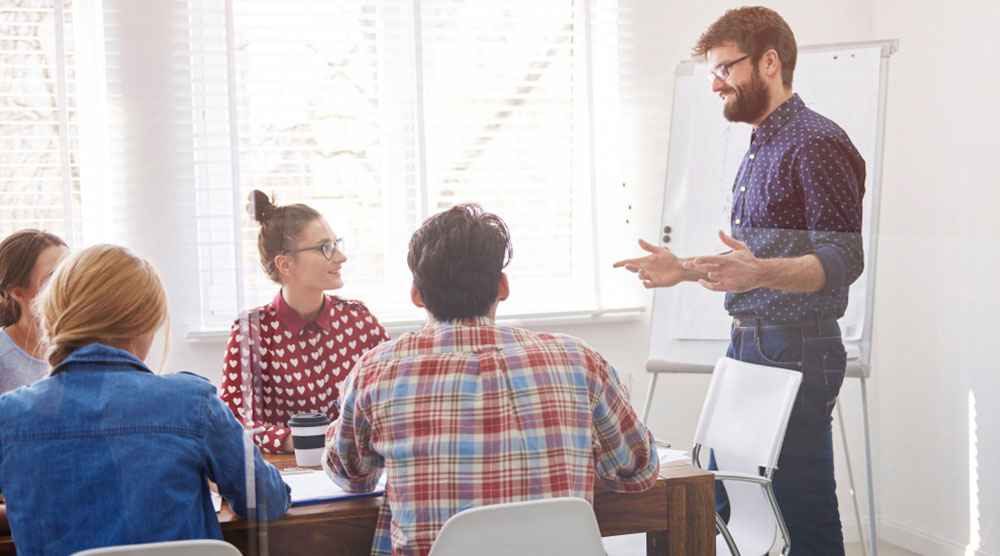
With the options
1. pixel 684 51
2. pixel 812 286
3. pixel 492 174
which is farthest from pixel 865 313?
pixel 492 174

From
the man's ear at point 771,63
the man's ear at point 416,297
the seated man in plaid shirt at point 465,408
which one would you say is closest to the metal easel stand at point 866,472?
the man's ear at point 771,63

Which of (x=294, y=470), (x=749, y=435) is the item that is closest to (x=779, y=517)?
(x=749, y=435)

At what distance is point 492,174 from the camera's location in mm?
2477

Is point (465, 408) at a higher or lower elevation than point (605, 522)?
higher

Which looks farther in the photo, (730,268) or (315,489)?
(730,268)

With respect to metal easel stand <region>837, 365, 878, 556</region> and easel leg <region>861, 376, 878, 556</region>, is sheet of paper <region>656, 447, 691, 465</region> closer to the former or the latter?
metal easel stand <region>837, 365, 878, 556</region>

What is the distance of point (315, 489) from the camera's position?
1525 millimetres

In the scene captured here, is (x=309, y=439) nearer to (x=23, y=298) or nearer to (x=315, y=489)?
(x=315, y=489)

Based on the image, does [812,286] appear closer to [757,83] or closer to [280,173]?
[757,83]

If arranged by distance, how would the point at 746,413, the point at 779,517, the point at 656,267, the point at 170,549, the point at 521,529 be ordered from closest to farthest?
the point at 170,549, the point at 521,529, the point at 779,517, the point at 746,413, the point at 656,267

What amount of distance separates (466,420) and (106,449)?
1.73 feet

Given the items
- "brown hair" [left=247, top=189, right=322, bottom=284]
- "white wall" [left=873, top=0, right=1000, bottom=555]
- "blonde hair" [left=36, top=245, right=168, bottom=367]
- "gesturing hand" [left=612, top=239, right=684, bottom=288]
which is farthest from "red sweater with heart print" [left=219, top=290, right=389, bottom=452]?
"white wall" [left=873, top=0, right=1000, bottom=555]

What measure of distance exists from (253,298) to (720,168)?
1.34 metres

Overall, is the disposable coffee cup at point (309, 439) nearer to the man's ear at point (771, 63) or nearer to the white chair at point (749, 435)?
the white chair at point (749, 435)
